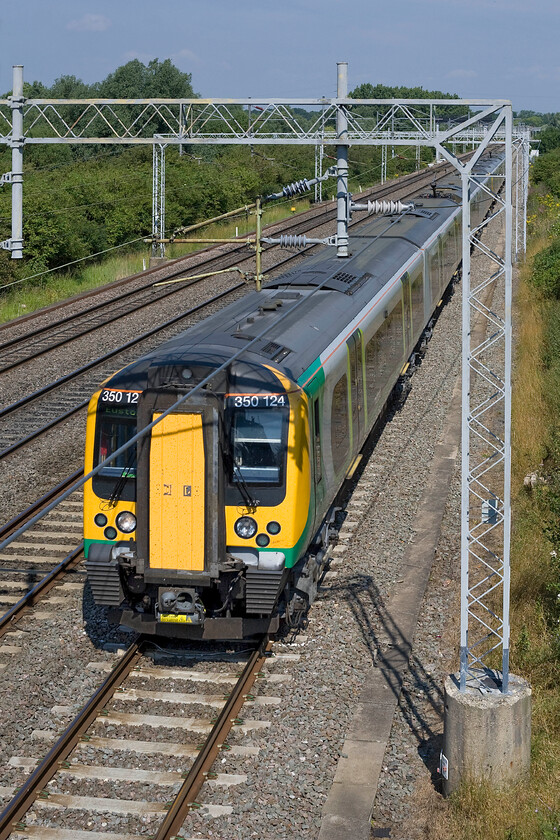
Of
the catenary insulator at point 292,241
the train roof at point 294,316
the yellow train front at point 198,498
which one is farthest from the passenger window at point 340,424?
the catenary insulator at point 292,241

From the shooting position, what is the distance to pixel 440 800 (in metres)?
7.46

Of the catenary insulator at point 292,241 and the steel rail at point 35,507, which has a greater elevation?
the catenary insulator at point 292,241

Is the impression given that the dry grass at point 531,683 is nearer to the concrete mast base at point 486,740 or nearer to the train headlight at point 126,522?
the concrete mast base at point 486,740

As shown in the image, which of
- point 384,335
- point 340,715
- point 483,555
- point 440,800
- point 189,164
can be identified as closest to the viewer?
point 440,800

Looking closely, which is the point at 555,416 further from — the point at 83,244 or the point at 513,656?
the point at 83,244

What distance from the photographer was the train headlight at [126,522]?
363 inches

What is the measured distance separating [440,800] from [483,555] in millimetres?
5190

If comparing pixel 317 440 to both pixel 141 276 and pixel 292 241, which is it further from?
pixel 141 276

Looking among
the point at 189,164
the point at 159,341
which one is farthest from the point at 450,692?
the point at 189,164

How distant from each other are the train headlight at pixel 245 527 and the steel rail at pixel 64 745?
5.24 feet

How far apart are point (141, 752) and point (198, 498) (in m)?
2.13

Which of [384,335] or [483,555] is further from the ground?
[384,335]

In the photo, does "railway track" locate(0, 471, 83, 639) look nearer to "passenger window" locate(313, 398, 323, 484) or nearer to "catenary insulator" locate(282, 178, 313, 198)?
"passenger window" locate(313, 398, 323, 484)

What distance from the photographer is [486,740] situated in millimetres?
7352
